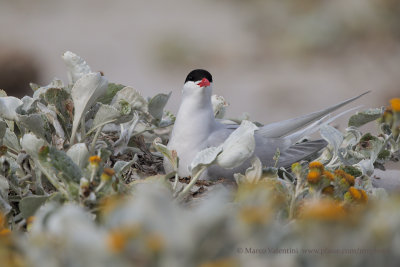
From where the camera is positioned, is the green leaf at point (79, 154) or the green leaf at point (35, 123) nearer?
the green leaf at point (79, 154)

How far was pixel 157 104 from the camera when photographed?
1.54 meters

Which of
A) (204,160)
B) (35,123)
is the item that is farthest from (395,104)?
(35,123)

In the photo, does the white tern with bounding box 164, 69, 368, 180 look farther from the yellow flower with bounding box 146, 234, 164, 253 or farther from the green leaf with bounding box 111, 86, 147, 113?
the yellow flower with bounding box 146, 234, 164, 253

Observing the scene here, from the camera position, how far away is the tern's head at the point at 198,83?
5.26ft

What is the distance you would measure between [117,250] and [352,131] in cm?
119

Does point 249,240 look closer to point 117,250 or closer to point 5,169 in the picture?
point 117,250

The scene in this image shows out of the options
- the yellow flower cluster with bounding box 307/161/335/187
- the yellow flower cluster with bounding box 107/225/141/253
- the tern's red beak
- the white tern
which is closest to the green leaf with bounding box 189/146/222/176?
the yellow flower cluster with bounding box 307/161/335/187

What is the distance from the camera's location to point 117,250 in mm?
518

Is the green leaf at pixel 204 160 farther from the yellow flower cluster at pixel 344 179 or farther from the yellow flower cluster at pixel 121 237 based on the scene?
the yellow flower cluster at pixel 121 237

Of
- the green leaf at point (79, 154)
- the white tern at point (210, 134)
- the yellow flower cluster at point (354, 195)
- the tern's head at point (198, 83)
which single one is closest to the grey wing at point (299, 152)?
the white tern at point (210, 134)

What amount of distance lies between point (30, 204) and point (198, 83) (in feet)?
2.15

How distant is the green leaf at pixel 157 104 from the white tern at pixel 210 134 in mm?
77

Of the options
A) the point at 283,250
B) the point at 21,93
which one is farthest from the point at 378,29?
the point at 283,250

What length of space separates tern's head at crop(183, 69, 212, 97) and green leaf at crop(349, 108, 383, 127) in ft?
1.45
